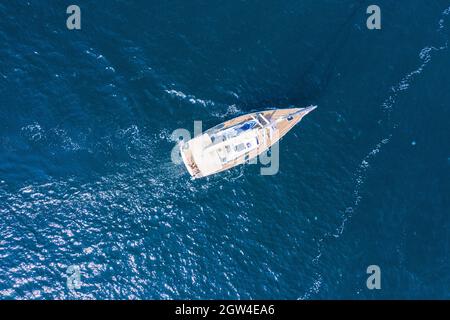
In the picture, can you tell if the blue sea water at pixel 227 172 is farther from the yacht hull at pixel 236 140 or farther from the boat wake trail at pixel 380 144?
the yacht hull at pixel 236 140

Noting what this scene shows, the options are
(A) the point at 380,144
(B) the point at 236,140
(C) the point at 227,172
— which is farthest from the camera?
(A) the point at 380,144

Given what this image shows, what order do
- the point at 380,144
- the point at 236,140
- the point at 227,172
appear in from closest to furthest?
the point at 236,140 → the point at 227,172 → the point at 380,144

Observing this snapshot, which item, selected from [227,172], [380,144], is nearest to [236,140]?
[227,172]

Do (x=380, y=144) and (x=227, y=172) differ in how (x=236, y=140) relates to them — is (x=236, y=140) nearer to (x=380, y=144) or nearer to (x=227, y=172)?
(x=227, y=172)

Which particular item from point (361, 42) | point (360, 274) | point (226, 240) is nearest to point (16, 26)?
point (226, 240)

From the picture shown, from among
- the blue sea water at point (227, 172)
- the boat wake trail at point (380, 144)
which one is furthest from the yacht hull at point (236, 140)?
the boat wake trail at point (380, 144)

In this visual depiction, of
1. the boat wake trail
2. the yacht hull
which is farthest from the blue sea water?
the yacht hull
